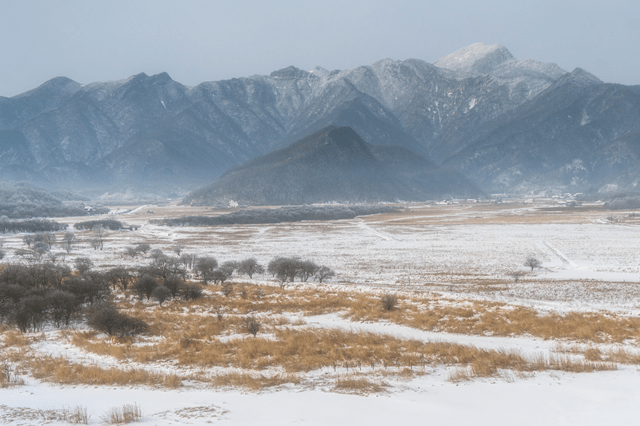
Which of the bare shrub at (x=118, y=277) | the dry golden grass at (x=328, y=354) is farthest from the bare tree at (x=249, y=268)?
the dry golden grass at (x=328, y=354)

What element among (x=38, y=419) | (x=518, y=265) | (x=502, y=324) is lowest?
(x=518, y=265)

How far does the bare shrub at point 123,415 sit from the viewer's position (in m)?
9.53

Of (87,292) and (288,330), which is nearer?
(288,330)

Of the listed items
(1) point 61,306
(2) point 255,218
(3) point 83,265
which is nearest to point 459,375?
(1) point 61,306

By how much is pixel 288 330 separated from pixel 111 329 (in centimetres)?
739

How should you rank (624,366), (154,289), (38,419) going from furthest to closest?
(154,289) → (624,366) → (38,419)

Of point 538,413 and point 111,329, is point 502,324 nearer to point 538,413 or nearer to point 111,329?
point 538,413

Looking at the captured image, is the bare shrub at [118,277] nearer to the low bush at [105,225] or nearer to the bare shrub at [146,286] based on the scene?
the bare shrub at [146,286]

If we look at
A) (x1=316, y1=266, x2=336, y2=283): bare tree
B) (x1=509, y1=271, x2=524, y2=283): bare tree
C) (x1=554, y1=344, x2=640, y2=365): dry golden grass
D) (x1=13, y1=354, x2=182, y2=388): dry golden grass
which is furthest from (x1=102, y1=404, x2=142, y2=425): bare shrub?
(x1=509, y1=271, x2=524, y2=283): bare tree

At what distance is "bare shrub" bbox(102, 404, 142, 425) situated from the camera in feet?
31.3

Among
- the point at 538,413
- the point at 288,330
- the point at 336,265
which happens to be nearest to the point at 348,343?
the point at 288,330

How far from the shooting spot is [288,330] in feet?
61.0

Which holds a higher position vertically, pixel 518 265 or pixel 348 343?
pixel 348 343

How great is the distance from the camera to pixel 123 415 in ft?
31.5
